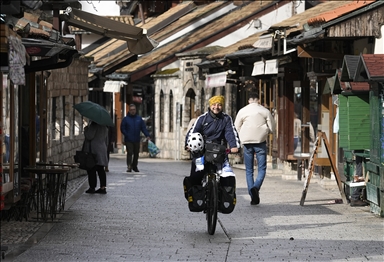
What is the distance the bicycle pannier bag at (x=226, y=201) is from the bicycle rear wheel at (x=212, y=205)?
157 millimetres

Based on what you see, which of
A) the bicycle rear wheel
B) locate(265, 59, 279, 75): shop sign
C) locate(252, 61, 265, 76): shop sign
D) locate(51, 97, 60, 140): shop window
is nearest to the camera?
the bicycle rear wheel

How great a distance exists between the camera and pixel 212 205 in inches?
488

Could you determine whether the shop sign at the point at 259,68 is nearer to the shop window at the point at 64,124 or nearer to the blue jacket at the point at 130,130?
the blue jacket at the point at 130,130

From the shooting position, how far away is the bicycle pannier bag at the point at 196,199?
12.8m

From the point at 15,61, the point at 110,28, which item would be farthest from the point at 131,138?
the point at 15,61

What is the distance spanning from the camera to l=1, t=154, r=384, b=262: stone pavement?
34.7 feet

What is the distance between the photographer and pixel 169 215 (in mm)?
14836

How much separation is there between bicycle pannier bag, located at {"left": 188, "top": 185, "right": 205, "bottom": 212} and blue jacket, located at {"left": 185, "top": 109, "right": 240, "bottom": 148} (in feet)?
2.88

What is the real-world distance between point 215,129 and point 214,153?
2.09 feet

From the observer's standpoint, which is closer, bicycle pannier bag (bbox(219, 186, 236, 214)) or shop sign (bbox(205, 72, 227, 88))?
bicycle pannier bag (bbox(219, 186, 236, 214))

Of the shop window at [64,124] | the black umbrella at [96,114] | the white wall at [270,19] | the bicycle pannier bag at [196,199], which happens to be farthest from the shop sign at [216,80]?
the bicycle pannier bag at [196,199]

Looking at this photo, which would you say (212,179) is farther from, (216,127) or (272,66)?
(272,66)

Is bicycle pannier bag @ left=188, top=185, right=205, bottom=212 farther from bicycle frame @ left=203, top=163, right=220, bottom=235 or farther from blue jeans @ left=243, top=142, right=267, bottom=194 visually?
blue jeans @ left=243, top=142, right=267, bottom=194

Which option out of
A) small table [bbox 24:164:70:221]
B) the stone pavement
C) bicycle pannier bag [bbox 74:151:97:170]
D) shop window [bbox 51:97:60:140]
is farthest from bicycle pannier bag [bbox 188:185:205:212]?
shop window [bbox 51:97:60:140]
